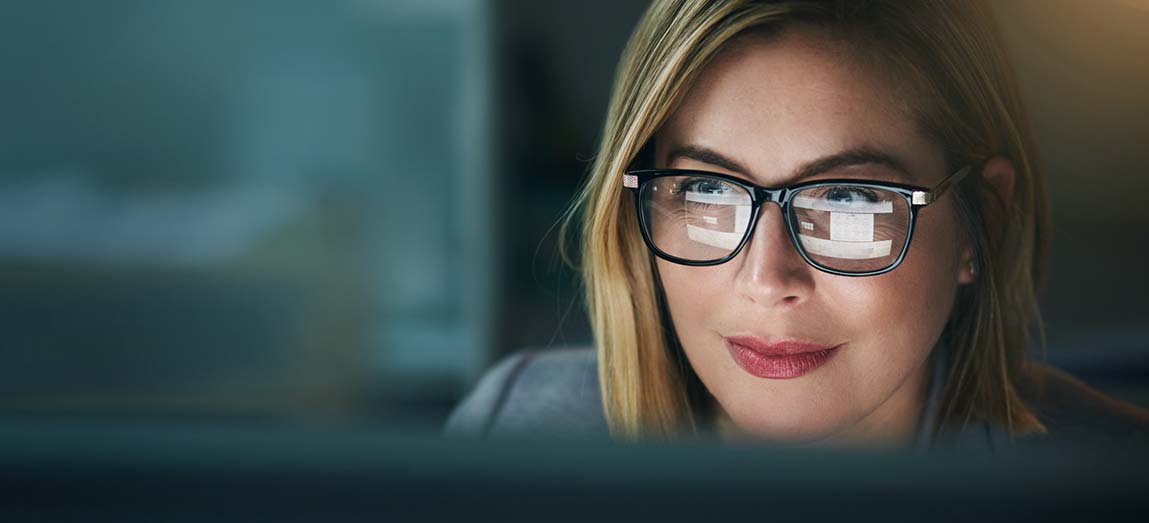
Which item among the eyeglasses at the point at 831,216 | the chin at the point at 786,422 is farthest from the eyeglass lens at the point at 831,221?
the chin at the point at 786,422

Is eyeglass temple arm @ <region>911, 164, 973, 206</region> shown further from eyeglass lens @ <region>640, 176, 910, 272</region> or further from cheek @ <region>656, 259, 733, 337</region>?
cheek @ <region>656, 259, 733, 337</region>

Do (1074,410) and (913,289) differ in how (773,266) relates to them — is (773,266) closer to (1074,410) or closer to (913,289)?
(913,289)

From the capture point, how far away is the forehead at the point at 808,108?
79 centimetres

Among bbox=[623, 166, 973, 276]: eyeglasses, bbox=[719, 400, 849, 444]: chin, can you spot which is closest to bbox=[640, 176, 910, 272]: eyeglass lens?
bbox=[623, 166, 973, 276]: eyeglasses

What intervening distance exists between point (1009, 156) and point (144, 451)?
0.77 metres

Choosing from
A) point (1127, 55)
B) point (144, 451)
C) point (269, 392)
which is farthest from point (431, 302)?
point (1127, 55)

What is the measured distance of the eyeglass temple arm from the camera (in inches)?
31.1

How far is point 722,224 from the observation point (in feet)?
2.69

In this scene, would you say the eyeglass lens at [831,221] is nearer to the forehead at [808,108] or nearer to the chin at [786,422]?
the forehead at [808,108]

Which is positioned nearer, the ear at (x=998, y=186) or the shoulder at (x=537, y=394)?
the ear at (x=998, y=186)

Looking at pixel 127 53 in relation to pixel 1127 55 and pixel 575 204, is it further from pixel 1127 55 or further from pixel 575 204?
pixel 1127 55

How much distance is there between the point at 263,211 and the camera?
1083 millimetres

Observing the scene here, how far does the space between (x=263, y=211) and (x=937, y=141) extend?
0.72 meters

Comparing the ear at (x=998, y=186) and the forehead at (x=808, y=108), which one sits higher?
the forehead at (x=808, y=108)
